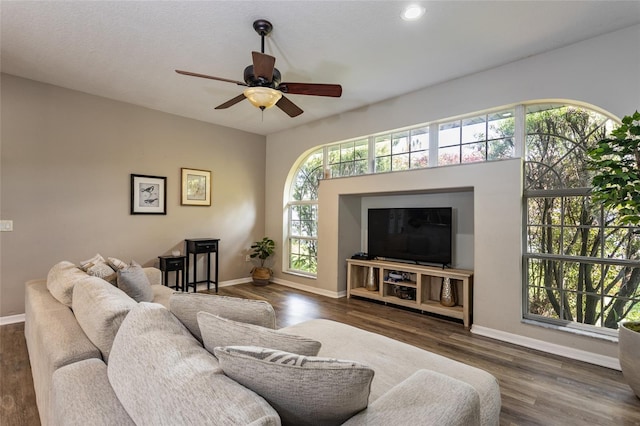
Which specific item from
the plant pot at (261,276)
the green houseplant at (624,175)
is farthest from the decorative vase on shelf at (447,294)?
the plant pot at (261,276)

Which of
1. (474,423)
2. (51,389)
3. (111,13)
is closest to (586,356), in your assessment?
(474,423)

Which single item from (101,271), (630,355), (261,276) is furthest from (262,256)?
(630,355)

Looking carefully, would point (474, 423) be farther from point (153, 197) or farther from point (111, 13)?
point (153, 197)

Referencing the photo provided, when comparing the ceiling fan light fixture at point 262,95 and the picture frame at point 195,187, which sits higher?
the ceiling fan light fixture at point 262,95

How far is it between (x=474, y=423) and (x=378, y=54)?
3.02 metres

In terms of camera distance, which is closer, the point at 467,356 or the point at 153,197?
the point at 467,356

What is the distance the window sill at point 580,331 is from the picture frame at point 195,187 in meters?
4.68

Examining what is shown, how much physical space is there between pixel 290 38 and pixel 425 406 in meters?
2.88

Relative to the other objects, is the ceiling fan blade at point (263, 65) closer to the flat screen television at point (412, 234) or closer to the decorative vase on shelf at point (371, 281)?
Result: the flat screen television at point (412, 234)

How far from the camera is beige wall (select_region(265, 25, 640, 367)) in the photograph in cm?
263

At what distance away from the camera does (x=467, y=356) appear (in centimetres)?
271

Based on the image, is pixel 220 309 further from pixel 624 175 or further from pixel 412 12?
pixel 624 175

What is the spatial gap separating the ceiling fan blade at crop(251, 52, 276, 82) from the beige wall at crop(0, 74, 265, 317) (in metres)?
2.93

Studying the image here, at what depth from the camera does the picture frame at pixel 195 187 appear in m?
4.88
